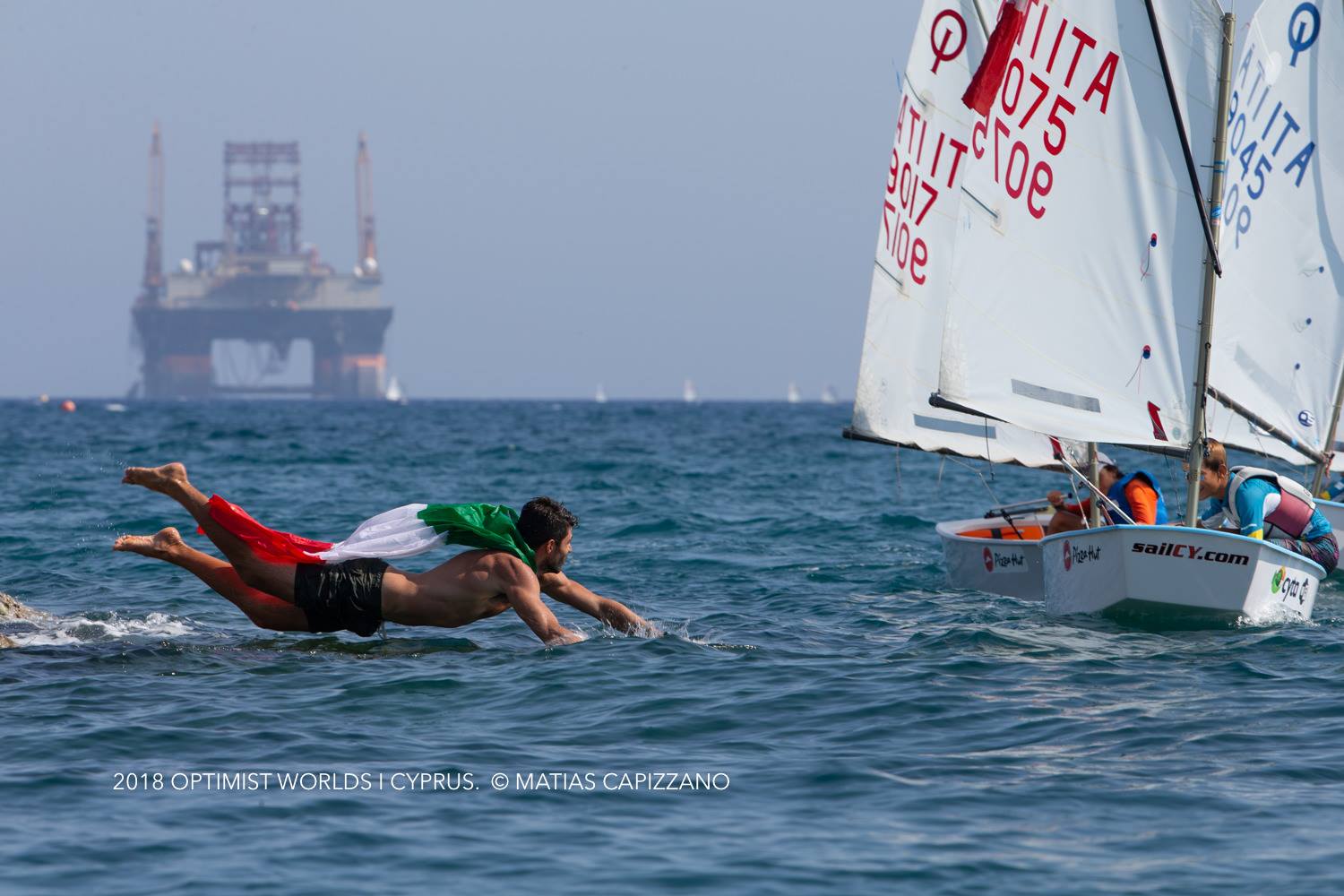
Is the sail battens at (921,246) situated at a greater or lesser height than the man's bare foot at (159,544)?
greater

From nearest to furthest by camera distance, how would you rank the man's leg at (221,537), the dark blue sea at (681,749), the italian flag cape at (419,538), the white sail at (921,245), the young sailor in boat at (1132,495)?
1. the dark blue sea at (681,749)
2. the man's leg at (221,537)
3. the italian flag cape at (419,538)
4. the young sailor in boat at (1132,495)
5. the white sail at (921,245)

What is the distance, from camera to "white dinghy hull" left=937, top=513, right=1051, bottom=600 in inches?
635

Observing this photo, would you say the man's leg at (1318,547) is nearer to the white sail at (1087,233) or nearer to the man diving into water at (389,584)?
the white sail at (1087,233)

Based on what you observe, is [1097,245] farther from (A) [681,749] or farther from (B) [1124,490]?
(A) [681,749]

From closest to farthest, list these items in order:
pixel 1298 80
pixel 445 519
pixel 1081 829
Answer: pixel 1081 829 < pixel 445 519 < pixel 1298 80

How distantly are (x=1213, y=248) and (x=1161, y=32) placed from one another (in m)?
1.96

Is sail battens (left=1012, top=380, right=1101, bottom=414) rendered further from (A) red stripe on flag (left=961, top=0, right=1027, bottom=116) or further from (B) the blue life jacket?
(A) red stripe on flag (left=961, top=0, right=1027, bottom=116)

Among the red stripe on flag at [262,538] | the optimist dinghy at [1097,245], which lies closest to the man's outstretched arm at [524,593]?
the red stripe on flag at [262,538]

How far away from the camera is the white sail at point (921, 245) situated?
19594 mm

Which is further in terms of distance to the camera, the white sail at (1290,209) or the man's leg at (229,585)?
the white sail at (1290,209)

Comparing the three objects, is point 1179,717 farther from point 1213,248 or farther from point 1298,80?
point 1298,80

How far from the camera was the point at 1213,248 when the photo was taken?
13.5 metres

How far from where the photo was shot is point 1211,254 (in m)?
13.5

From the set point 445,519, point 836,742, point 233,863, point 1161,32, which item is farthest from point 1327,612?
point 233,863
